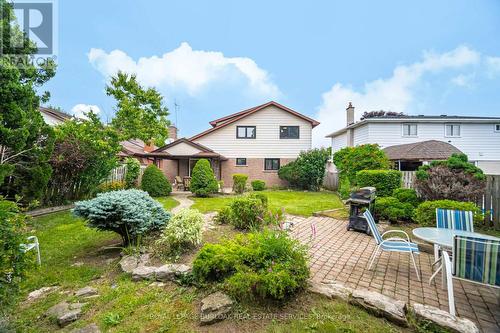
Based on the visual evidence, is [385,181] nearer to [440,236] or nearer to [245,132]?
[440,236]

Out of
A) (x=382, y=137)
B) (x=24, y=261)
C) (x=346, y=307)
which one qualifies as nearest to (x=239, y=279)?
(x=346, y=307)

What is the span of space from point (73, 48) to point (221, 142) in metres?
11.1

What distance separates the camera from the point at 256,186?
1670cm

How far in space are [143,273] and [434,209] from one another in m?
7.10

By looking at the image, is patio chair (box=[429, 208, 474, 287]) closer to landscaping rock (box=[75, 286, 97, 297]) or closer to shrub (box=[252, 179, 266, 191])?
landscaping rock (box=[75, 286, 97, 297])

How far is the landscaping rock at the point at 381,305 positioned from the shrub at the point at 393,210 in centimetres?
513

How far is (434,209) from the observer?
5.74m

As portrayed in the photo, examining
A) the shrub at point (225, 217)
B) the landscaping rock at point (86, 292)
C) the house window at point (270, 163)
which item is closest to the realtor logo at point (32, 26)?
the landscaping rock at point (86, 292)

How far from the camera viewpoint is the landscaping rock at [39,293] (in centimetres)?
315

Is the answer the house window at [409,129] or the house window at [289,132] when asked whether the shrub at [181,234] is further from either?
the house window at [409,129]

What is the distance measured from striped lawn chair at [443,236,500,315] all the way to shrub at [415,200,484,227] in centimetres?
389

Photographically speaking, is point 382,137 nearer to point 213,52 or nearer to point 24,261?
point 213,52

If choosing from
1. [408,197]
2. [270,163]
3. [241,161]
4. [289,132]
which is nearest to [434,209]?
[408,197]

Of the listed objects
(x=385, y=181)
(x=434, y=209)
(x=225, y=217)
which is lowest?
(x=225, y=217)
